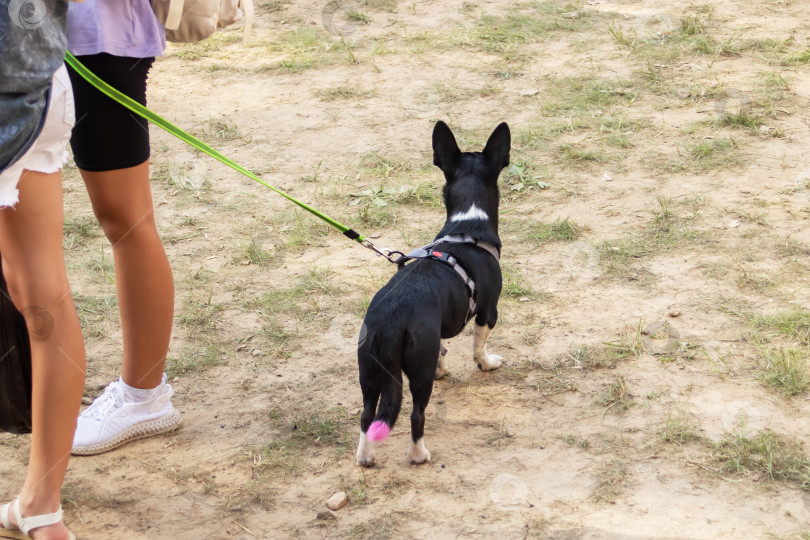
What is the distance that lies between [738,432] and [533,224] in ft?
5.67

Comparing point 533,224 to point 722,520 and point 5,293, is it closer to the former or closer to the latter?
point 722,520

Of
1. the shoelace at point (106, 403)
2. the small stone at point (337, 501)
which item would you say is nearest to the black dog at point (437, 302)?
the small stone at point (337, 501)

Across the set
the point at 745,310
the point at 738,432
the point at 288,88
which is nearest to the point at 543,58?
the point at 288,88

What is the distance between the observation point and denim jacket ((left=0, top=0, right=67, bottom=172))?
1.72m

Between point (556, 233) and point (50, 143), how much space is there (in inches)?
105

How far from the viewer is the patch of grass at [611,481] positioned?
247 cm

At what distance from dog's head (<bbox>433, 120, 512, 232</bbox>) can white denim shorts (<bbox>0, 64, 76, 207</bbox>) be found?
148 cm

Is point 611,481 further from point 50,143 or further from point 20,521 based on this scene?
point 50,143

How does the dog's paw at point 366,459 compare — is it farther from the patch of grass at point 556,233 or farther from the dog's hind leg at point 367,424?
the patch of grass at point 556,233

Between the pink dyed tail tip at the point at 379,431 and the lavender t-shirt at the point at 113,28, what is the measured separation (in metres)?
1.27

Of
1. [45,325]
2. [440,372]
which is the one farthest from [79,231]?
[45,325]

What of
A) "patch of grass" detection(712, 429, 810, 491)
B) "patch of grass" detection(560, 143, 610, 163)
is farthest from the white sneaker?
"patch of grass" detection(560, 143, 610, 163)

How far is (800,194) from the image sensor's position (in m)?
4.24

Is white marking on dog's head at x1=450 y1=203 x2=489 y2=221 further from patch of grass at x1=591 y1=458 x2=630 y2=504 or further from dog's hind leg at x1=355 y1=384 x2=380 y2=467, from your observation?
patch of grass at x1=591 y1=458 x2=630 y2=504
